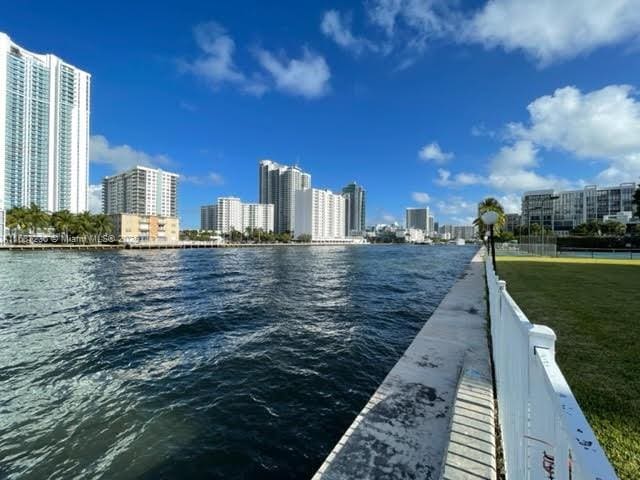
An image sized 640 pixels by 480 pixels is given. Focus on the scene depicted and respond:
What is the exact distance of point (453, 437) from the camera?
11.7ft

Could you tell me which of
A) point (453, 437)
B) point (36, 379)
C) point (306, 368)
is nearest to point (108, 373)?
point (36, 379)

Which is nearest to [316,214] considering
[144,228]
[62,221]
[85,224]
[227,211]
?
[227,211]

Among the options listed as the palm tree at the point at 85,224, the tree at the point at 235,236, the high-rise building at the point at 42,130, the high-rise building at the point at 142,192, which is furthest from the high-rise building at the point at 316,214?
the palm tree at the point at 85,224

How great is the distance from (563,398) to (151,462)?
→ 17.1 feet

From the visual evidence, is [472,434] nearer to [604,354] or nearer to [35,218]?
[604,354]

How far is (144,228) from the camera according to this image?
113 metres

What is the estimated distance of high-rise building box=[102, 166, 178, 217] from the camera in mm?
139250

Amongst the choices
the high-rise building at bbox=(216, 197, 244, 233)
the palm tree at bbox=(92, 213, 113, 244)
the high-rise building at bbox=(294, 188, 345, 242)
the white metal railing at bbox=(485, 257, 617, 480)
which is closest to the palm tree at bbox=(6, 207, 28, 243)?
the palm tree at bbox=(92, 213, 113, 244)

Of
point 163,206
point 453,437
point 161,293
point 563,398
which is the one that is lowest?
point 161,293

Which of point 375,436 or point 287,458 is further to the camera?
point 287,458

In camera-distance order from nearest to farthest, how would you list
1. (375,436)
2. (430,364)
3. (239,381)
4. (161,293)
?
(375,436) → (430,364) → (239,381) → (161,293)

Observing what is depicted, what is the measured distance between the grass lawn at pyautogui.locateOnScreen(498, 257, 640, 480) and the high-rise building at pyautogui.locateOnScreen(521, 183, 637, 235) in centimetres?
11129

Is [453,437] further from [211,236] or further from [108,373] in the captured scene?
[211,236]

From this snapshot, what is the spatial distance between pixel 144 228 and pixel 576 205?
522ft
